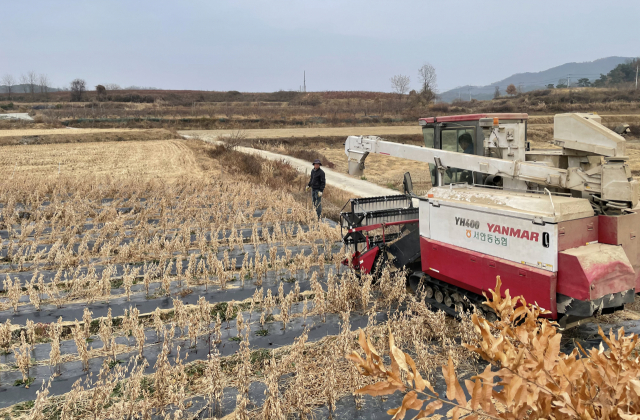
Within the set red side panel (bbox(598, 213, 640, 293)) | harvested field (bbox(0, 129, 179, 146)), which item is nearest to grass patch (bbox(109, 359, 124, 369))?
red side panel (bbox(598, 213, 640, 293))

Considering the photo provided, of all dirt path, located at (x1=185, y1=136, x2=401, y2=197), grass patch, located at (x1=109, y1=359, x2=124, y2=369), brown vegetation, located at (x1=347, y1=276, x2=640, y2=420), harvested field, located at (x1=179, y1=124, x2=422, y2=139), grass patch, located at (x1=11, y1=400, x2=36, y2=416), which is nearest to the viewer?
brown vegetation, located at (x1=347, y1=276, x2=640, y2=420)

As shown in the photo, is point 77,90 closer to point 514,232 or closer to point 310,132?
point 310,132

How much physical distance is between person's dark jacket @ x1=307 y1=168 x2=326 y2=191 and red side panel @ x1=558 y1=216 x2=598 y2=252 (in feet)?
29.8

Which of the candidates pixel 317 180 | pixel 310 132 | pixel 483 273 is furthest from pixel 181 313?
pixel 310 132

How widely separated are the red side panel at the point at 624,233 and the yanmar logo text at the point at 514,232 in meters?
1.02

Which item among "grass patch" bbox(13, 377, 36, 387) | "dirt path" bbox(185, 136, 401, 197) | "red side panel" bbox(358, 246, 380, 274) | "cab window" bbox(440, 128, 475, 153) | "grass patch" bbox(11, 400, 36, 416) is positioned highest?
"cab window" bbox(440, 128, 475, 153)

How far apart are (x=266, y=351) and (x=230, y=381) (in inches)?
35.3

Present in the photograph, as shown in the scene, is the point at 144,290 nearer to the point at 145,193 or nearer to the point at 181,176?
the point at 145,193

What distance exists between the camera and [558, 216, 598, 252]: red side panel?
6.20m

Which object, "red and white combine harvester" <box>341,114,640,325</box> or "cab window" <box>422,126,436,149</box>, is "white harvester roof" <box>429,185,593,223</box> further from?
"cab window" <box>422,126,436,149</box>

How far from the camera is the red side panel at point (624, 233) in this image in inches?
254

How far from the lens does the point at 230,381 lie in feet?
19.5

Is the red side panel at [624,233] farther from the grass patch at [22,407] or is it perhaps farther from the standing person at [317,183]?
the standing person at [317,183]

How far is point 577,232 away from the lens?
6.33 m
